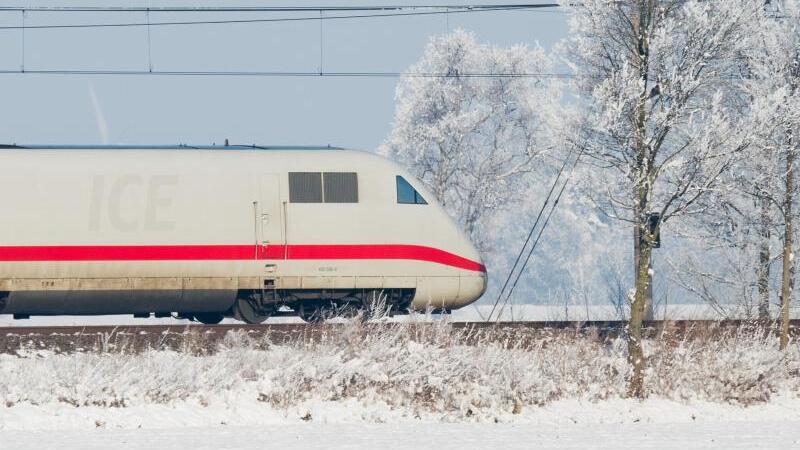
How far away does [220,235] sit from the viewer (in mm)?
19938

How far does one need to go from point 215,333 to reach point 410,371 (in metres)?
3.17

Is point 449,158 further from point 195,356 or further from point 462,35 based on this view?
point 195,356

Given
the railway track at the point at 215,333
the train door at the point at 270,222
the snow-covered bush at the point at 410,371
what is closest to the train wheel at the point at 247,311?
the train door at the point at 270,222

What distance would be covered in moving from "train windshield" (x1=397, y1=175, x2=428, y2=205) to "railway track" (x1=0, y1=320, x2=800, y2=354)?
2.14 metres

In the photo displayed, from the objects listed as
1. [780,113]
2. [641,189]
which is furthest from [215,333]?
[780,113]

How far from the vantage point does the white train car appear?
19.6 meters

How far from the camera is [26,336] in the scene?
17766mm

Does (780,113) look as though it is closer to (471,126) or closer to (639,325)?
(639,325)

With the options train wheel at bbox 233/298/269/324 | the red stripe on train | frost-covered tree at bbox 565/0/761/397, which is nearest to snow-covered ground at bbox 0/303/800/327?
the red stripe on train

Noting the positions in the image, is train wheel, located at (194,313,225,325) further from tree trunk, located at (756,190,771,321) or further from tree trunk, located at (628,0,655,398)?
tree trunk, located at (756,190,771,321)

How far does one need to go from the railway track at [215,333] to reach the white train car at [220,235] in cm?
91

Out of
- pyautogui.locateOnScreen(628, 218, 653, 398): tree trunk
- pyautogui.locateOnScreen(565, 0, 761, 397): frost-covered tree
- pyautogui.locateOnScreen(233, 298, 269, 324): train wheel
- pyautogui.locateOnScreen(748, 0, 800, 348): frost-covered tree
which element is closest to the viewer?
pyautogui.locateOnScreen(565, 0, 761, 397): frost-covered tree

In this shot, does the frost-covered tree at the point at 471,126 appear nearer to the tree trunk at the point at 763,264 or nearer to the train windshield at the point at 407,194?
the tree trunk at the point at 763,264

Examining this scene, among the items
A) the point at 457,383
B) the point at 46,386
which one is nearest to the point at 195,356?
the point at 46,386
